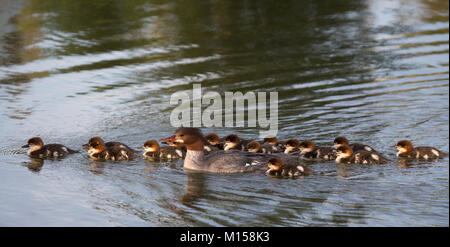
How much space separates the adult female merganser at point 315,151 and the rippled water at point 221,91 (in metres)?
0.14

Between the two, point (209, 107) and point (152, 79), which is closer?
point (209, 107)

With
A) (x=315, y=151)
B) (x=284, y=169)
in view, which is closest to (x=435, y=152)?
(x=315, y=151)

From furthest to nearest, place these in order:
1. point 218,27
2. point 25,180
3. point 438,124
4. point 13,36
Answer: point 218,27, point 13,36, point 438,124, point 25,180

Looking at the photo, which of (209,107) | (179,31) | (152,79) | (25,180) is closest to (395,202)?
(25,180)

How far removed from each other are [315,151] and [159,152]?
1.57 metres

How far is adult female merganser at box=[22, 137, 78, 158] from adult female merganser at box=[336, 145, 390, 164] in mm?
2746

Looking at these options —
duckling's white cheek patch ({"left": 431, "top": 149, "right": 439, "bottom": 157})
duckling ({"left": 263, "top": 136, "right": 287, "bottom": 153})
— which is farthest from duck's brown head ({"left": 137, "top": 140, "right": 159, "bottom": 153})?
duckling's white cheek patch ({"left": 431, "top": 149, "right": 439, "bottom": 157})

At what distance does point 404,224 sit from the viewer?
5910 millimetres

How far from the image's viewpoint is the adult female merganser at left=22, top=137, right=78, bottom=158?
784 cm

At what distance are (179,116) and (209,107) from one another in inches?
18.6

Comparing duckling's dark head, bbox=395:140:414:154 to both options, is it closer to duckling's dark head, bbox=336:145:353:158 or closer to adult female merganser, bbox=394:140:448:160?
adult female merganser, bbox=394:140:448:160

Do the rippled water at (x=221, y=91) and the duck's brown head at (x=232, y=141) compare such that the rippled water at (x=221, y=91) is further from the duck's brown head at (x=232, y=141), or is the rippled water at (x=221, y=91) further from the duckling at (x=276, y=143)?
the duck's brown head at (x=232, y=141)

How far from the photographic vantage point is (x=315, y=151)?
785 cm
